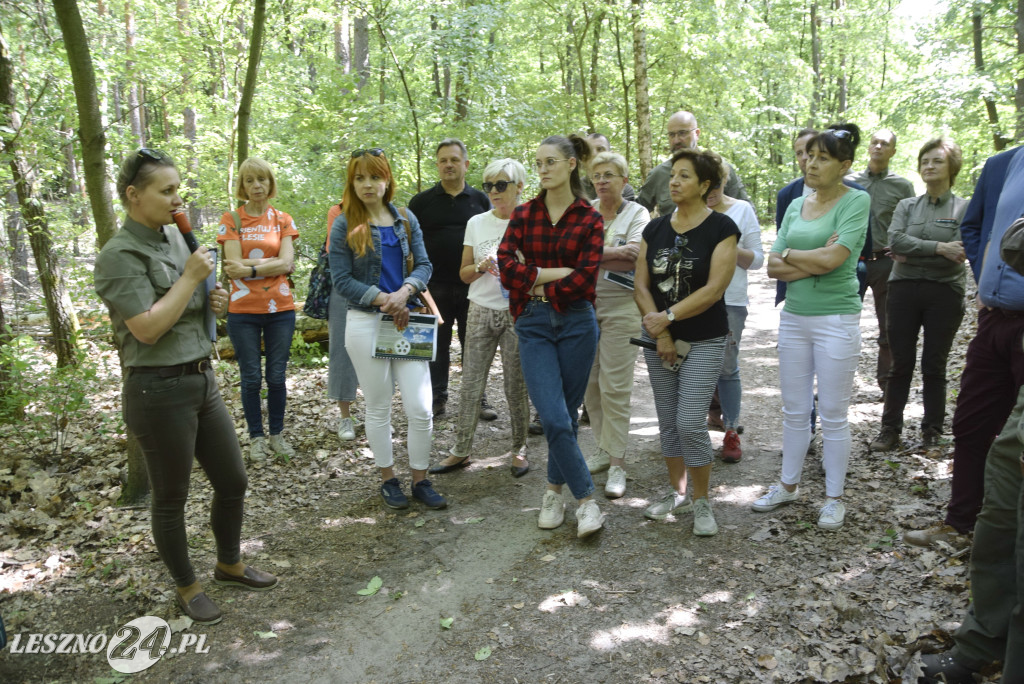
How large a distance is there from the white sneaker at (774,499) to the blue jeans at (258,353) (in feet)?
11.9

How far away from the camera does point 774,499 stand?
4.27m

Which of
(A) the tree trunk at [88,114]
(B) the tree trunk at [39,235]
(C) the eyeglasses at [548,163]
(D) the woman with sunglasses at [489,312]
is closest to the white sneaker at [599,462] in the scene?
(D) the woman with sunglasses at [489,312]

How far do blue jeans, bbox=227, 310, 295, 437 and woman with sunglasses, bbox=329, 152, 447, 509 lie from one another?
1120 millimetres

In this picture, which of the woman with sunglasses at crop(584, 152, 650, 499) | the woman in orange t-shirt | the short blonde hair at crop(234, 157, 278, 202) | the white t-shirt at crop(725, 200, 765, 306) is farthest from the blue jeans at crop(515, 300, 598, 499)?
the short blonde hair at crop(234, 157, 278, 202)

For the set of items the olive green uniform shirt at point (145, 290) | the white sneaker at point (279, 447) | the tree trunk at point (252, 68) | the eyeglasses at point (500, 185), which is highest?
the tree trunk at point (252, 68)

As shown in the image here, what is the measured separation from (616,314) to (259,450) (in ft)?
9.79

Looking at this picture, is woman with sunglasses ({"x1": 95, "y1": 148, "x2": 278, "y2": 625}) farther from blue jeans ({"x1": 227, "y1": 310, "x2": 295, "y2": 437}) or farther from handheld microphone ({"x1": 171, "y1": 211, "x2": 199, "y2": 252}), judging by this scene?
blue jeans ({"x1": 227, "y1": 310, "x2": 295, "y2": 437})

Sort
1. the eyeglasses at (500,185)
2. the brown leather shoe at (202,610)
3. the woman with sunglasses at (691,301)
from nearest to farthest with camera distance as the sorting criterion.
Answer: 1. the brown leather shoe at (202,610)
2. the woman with sunglasses at (691,301)
3. the eyeglasses at (500,185)

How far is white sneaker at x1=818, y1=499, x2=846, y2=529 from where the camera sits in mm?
3945

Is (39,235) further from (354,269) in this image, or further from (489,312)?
(489,312)

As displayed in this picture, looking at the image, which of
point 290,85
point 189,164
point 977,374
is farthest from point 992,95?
point 189,164

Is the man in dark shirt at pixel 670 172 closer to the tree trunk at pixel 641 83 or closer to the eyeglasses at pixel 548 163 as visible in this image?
the eyeglasses at pixel 548 163

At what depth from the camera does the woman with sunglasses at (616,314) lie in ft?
14.9

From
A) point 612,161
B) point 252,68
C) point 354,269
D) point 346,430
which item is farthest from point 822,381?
point 252,68
